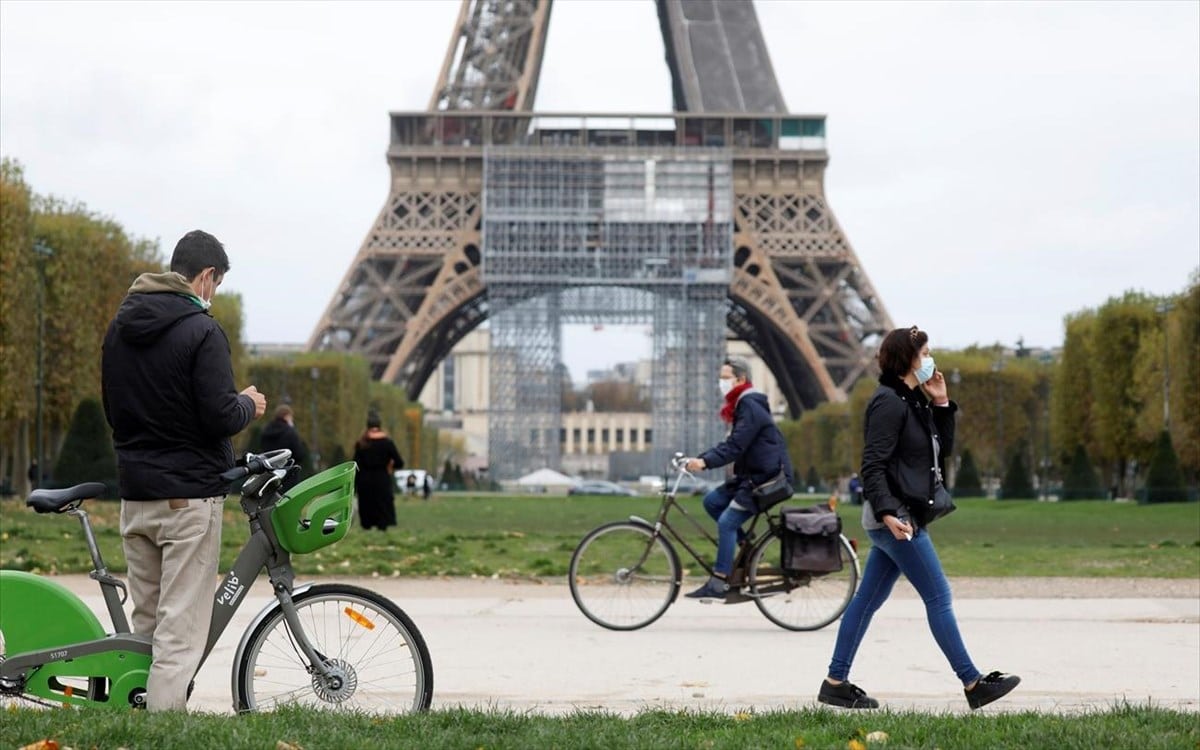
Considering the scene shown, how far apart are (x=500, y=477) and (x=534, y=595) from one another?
62.2m

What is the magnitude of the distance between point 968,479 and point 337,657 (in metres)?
48.1

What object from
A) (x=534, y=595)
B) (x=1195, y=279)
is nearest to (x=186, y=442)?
(x=534, y=595)

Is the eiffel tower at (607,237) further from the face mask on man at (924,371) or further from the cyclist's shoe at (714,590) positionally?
the face mask on man at (924,371)

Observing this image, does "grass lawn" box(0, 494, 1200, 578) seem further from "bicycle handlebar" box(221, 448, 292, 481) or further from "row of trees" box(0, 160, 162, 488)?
"bicycle handlebar" box(221, 448, 292, 481)

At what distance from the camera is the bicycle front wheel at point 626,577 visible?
916 cm

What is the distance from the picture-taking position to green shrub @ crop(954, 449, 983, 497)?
51.9 meters

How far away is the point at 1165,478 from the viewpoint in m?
37.2

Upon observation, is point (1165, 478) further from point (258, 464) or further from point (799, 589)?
point (258, 464)

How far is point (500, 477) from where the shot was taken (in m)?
73.7

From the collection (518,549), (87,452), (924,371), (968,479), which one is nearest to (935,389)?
(924,371)

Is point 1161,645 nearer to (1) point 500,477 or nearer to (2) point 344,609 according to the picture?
(2) point 344,609

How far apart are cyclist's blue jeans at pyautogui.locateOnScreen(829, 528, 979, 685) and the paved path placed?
0.23m

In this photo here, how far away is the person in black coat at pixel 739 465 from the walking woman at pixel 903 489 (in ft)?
8.76

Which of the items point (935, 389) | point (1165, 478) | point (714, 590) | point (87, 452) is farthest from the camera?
point (1165, 478)
